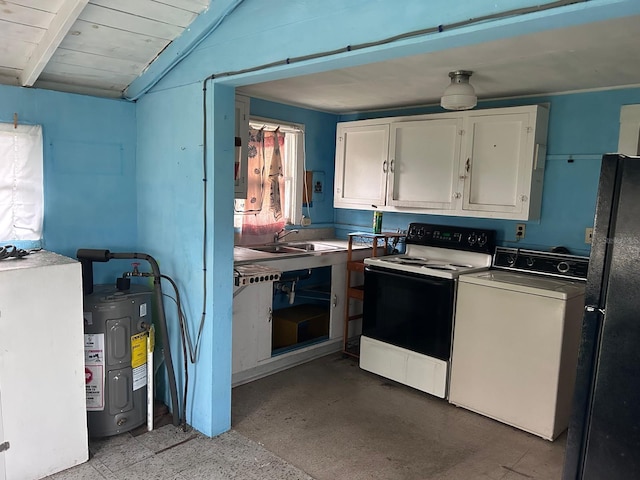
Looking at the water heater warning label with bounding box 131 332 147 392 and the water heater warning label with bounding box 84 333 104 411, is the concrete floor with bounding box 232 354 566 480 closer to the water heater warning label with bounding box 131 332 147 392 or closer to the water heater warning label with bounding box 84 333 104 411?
the water heater warning label with bounding box 131 332 147 392

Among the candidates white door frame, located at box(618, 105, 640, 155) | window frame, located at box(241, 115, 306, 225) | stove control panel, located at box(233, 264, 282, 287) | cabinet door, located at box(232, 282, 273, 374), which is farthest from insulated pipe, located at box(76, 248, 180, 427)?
white door frame, located at box(618, 105, 640, 155)

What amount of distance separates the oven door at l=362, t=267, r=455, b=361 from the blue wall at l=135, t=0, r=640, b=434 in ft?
3.10

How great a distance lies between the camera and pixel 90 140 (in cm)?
284

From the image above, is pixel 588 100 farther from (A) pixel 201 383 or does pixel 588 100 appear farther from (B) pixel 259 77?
(A) pixel 201 383

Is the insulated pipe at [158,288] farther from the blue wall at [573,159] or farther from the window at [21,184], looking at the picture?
the blue wall at [573,159]

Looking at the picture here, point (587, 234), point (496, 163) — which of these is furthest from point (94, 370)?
point (587, 234)

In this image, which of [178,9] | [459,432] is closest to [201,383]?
[459,432]

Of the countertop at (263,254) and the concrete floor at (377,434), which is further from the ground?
the countertop at (263,254)

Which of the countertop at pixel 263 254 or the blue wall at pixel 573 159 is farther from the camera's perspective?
the countertop at pixel 263 254

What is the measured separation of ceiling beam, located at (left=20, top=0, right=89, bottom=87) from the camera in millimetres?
2080

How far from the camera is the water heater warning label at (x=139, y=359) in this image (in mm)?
2645

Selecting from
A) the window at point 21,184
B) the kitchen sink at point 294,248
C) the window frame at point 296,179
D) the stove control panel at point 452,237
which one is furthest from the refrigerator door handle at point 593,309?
the window frame at point 296,179

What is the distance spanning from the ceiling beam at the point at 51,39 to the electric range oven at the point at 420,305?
2367 millimetres

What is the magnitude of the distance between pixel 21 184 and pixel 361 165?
251 centimetres
